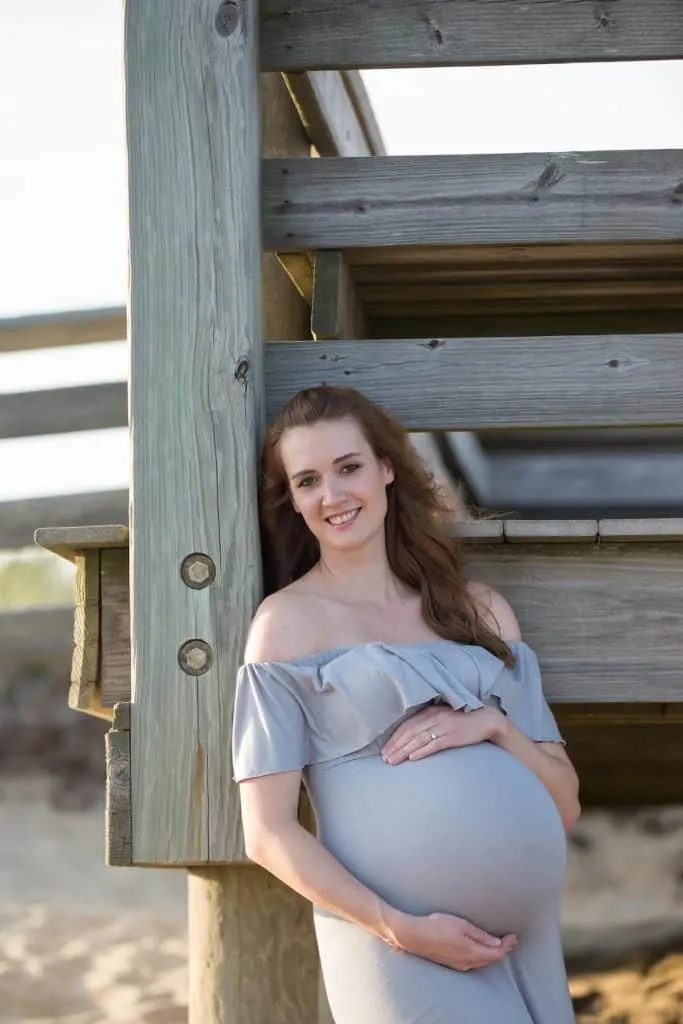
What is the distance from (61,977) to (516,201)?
291cm

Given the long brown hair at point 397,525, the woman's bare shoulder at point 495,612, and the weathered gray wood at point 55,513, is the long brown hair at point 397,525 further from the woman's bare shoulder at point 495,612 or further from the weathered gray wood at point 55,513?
the weathered gray wood at point 55,513

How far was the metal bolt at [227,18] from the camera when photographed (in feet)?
9.60

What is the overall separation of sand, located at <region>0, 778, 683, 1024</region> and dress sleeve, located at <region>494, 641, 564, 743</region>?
4.82 feet

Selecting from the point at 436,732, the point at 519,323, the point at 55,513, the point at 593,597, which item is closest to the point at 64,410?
the point at 55,513

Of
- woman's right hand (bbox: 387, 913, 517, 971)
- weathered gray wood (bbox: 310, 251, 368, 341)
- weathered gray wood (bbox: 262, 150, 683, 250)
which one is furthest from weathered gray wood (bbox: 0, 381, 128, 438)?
woman's right hand (bbox: 387, 913, 517, 971)

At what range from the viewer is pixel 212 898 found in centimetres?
288

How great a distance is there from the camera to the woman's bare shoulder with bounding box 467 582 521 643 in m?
2.83

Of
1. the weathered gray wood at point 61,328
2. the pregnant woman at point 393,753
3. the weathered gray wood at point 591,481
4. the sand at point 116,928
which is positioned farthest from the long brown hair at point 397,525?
the weathered gray wood at point 61,328

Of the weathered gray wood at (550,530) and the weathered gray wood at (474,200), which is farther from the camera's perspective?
the weathered gray wood at (474,200)

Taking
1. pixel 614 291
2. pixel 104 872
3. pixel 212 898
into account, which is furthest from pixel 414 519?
pixel 104 872

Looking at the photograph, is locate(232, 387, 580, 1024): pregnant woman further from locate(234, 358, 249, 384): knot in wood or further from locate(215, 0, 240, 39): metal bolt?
locate(215, 0, 240, 39): metal bolt

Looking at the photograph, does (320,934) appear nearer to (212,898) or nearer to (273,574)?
(212,898)

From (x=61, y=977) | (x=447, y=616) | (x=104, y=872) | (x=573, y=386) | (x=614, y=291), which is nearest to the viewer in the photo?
(x=447, y=616)

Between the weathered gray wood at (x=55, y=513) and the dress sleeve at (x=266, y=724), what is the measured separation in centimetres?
349
